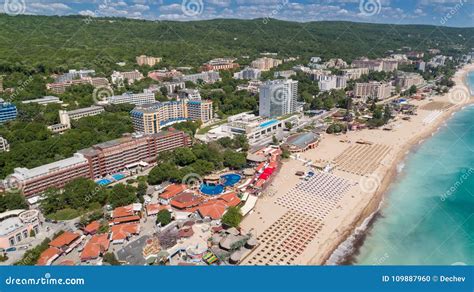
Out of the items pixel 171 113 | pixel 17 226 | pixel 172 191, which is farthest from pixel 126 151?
pixel 171 113

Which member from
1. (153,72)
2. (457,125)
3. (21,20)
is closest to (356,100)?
(457,125)

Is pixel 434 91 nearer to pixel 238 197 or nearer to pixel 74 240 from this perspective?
pixel 238 197

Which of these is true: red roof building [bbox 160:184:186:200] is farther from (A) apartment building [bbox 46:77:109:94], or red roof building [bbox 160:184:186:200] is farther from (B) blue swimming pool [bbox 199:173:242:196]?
(A) apartment building [bbox 46:77:109:94]

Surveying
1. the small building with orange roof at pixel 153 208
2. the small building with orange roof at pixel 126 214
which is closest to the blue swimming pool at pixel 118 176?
the small building with orange roof at pixel 126 214

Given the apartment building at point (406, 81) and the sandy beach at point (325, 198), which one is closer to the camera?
the sandy beach at point (325, 198)

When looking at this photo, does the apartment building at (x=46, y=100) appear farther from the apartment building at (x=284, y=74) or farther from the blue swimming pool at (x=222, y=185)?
the apartment building at (x=284, y=74)

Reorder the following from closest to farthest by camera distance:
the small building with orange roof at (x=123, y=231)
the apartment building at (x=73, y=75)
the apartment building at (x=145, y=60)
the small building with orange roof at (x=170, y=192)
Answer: the small building with orange roof at (x=123, y=231), the small building with orange roof at (x=170, y=192), the apartment building at (x=73, y=75), the apartment building at (x=145, y=60)
